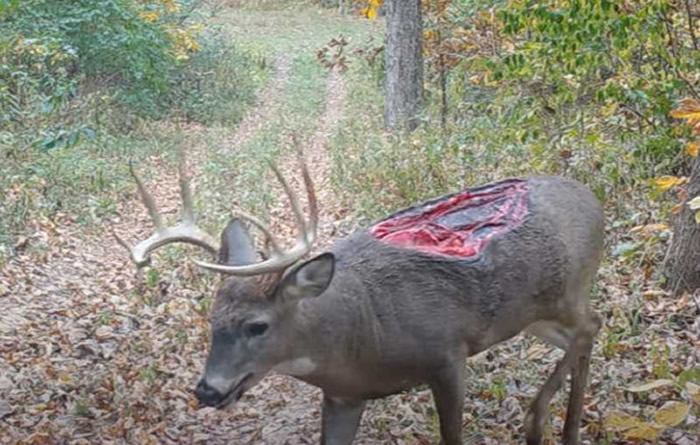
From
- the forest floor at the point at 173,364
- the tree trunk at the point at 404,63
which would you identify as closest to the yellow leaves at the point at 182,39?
the tree trunk at the point at 404,63

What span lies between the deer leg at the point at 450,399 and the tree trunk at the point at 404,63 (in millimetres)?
10327

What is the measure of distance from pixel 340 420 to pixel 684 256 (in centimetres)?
336

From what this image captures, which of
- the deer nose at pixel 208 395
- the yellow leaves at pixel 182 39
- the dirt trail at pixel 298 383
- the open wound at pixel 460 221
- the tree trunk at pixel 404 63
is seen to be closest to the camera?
the deer nose at pixel 208 395

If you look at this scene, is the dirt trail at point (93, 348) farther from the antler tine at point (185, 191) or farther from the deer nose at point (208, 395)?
the deer nose at point (208, 395)

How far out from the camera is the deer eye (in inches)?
163

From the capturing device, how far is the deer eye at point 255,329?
13.5ft

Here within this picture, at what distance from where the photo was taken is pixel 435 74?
17.0m

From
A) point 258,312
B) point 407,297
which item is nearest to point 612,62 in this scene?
point 407,297

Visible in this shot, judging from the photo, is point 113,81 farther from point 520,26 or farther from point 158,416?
point 158,416

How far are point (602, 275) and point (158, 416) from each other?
3.44 meters

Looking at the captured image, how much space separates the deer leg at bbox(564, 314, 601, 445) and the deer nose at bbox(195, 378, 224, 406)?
6.85 ft

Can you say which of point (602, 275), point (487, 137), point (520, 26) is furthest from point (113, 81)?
point (602, 275)

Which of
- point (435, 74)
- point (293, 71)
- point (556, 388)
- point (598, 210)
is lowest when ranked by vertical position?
point (293, 71)

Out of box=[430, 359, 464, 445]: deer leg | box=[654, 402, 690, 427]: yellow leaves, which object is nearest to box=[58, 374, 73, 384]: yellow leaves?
box=[430, 359, 464, 445]: deer leg
